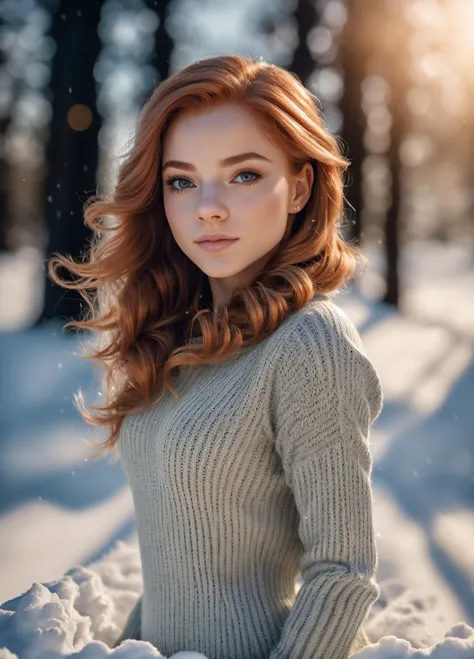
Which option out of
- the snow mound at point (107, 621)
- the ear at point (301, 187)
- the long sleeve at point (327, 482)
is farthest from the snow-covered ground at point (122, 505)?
the ear at point (301, 187)

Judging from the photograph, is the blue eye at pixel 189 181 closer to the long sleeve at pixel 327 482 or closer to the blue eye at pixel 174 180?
the blue eye at pixel 174 180

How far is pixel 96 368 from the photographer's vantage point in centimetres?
234

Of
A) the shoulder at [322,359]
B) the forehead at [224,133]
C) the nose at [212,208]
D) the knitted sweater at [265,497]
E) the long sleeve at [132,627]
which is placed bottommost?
the long sleeve at [132,627]

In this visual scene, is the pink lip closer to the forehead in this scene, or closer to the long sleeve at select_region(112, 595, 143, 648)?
the forehead

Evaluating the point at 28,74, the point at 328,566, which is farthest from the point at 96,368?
the point at 28,74

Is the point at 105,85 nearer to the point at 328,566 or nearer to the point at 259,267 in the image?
the point at 259,267

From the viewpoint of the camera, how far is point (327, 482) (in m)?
1.47

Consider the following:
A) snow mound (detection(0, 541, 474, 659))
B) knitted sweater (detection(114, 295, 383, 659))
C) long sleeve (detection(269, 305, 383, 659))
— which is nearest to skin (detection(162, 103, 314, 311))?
knitted sweater (detection(114, 295, 383, 659))

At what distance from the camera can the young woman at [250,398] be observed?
1481mm

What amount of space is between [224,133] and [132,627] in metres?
1.39

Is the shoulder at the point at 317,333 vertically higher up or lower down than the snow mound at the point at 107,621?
higher up

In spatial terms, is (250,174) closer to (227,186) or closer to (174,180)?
(227,186)

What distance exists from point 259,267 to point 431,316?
927cm

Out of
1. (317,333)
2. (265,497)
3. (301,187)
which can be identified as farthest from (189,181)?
(265,497)
